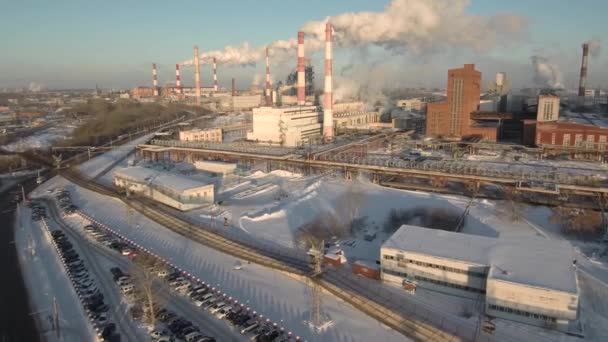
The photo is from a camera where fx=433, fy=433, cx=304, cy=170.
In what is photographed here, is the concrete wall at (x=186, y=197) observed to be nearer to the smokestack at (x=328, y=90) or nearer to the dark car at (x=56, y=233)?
the dark car at (x=56, y=233)

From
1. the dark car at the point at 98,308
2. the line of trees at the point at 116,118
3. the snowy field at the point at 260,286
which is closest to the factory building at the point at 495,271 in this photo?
the snowy field at the point at 260,286

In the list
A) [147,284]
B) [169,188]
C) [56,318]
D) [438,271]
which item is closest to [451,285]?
[438,271]

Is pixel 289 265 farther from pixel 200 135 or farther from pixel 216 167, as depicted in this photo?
pixel 200 135

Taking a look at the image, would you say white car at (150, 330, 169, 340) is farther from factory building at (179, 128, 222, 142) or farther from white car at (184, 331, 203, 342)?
factory building at (179, 128, 222, 142)

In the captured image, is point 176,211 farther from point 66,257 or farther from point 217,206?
point 66,257

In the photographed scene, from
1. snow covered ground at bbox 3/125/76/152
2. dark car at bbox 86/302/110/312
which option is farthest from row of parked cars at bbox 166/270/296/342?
snow covered ground at bbox 3/125/76/152

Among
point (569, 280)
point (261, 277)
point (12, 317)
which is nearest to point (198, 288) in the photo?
point (261, 277)
